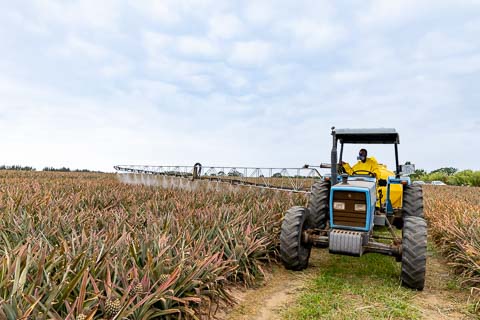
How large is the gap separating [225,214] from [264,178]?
7804 millimetres

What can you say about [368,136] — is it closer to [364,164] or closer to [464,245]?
[364,164]

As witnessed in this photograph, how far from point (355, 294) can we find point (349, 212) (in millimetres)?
1024

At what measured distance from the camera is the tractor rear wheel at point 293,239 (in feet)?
14.1

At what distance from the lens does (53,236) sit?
3.88m

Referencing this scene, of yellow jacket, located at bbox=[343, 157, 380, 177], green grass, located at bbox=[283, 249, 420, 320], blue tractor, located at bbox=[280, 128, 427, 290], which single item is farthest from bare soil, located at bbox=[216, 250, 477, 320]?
yellow jacket, located at bbox=[343, 157, 380, 177]

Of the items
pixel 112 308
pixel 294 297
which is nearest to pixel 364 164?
pixel 294 297

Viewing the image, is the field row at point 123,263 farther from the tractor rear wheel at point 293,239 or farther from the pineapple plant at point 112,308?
the tractor rear wheel at point 293,239

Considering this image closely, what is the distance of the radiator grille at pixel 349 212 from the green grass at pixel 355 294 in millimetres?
801

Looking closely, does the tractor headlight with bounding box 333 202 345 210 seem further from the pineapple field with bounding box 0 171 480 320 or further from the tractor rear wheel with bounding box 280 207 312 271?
the pineapple field with bounding box 0 171 480 320

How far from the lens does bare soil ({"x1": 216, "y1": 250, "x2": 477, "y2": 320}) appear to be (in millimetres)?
3373

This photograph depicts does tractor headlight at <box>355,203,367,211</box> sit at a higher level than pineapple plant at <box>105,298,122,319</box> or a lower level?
higher

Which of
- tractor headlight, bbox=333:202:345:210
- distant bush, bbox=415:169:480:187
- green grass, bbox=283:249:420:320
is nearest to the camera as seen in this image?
green grass, bbox=283:249:420:320

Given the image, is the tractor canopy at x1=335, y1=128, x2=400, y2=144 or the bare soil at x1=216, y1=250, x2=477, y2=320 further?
the tractor canopy at x1=335, y1=128, x2=400, y2=144

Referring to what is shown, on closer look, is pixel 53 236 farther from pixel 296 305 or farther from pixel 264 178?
pixel 264 178
